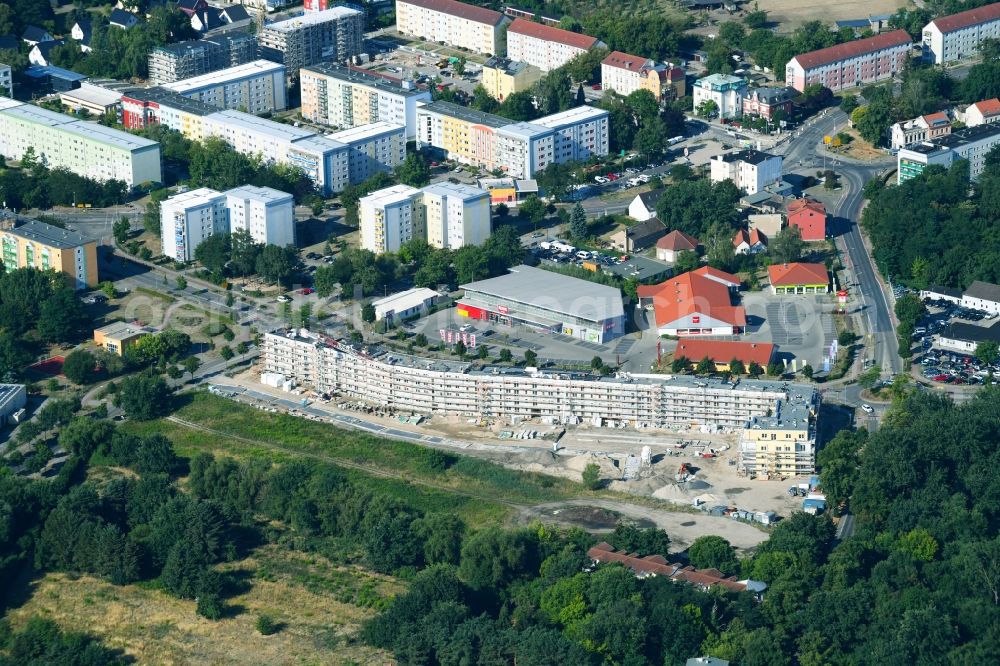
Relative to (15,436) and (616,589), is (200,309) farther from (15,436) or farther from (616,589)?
(616,589)

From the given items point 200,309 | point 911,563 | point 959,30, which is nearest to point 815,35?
point 959,30

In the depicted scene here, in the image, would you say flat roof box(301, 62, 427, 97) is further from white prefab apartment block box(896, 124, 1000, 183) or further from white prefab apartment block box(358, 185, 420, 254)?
white prefab apartment block box(896, 124, 1000, 183)

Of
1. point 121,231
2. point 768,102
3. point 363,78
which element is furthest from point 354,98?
point 768,102

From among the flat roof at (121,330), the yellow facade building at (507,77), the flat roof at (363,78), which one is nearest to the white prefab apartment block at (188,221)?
the flat roof at (121,330)

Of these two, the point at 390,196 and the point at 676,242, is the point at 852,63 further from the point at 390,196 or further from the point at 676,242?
the point at 390,196

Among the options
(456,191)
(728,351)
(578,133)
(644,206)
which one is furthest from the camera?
(578,133)

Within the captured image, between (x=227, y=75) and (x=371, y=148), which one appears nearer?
(x=371, y=148)

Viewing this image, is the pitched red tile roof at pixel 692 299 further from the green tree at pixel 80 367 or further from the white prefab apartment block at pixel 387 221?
the green tree at pixel 80 367
